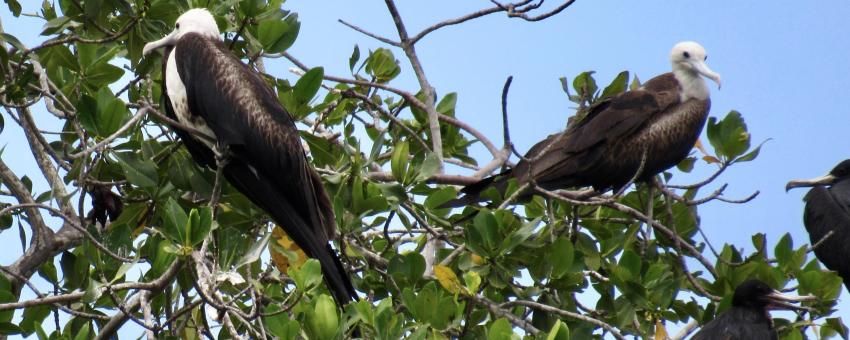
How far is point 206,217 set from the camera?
2982 mm

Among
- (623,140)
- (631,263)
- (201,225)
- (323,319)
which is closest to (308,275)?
(323,319)

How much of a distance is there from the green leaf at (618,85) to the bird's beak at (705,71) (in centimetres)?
32

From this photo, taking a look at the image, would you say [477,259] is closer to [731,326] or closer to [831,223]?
[731,326]

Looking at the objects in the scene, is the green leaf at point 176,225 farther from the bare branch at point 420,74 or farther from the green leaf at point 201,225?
the bare branch at point 420,74

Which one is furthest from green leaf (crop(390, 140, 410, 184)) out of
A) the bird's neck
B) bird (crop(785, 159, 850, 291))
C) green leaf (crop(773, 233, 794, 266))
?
bird (crop(785, 159, 850, 291))

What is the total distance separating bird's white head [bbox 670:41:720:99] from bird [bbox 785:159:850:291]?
760mm

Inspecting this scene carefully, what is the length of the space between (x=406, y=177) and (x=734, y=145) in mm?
1193

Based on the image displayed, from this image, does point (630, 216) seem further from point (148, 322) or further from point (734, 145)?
point (148, 322)

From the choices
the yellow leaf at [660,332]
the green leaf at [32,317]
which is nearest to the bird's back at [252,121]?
the green leaf at [32,317]

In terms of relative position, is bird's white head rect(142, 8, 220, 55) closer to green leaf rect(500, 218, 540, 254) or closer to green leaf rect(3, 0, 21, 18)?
green leaf rect(3, 0, 21, 18)

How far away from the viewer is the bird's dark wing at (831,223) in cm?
480

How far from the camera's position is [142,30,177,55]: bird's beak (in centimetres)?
390

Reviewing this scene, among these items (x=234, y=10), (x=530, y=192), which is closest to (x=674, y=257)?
(x=530, y=192)

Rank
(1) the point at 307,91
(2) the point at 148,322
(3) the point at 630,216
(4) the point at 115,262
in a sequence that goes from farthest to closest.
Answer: (3) the point at 630,216 < (1) the point at 307,91 < (4) the point at 115,262 < (2) the point at 148,322
